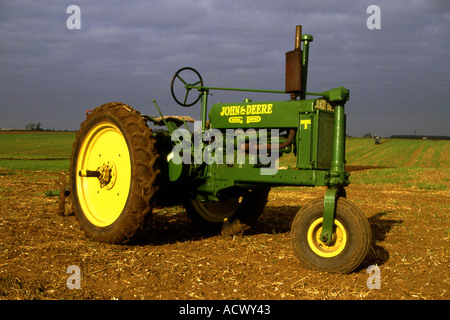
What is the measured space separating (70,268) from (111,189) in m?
1.48

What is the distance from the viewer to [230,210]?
20.2ft

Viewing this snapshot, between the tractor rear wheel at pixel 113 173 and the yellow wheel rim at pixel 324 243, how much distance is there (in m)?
1.75

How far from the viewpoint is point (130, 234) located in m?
4.81

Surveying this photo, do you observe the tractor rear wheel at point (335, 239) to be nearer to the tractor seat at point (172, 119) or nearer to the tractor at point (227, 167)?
the tractor at point (227, 167)

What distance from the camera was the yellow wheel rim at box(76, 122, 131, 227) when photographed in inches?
208

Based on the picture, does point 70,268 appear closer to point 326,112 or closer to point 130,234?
point 130,234

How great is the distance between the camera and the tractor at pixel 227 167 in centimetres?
418
